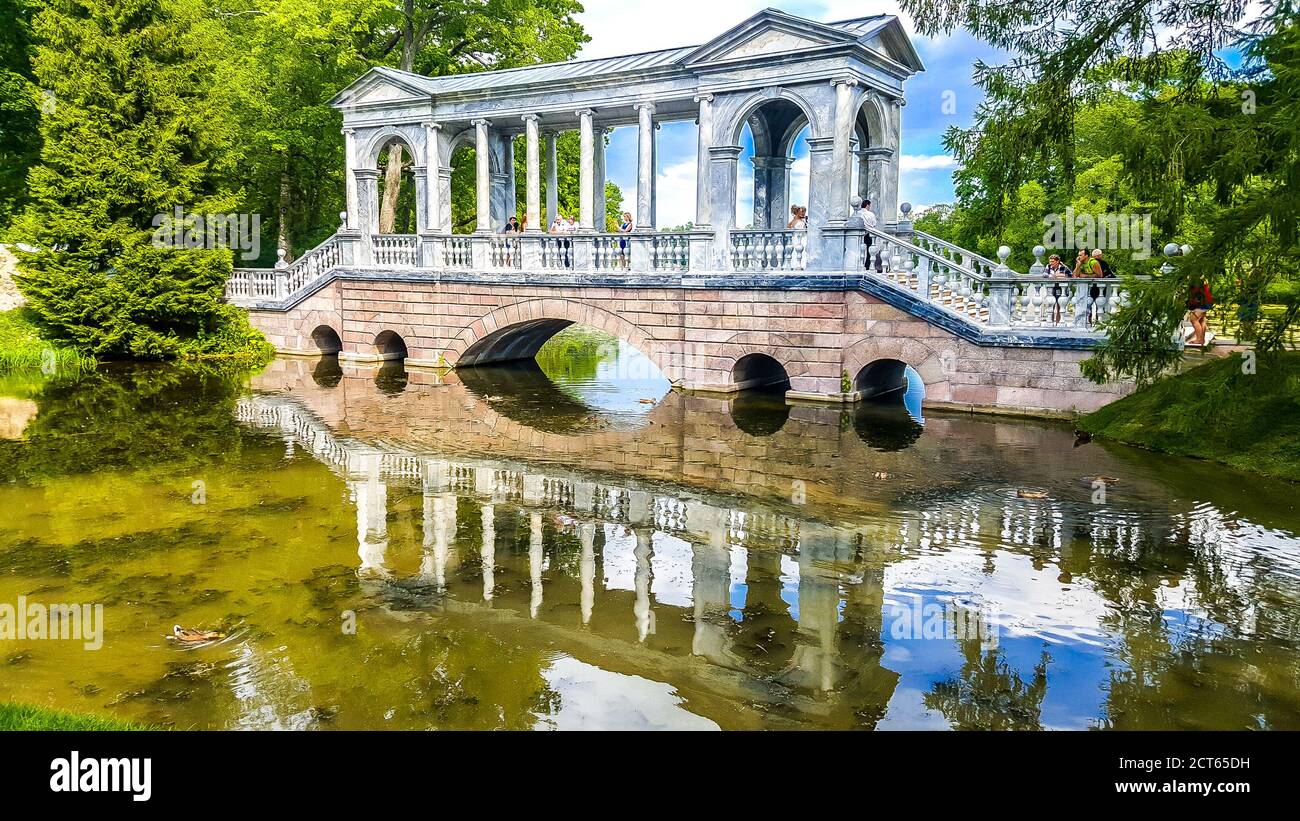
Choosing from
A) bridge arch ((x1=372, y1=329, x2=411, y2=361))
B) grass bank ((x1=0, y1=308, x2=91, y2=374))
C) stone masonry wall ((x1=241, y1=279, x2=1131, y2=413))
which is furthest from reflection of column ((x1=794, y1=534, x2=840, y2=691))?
grass bank ((x1=0, y1=308, x2=91, y2=374))

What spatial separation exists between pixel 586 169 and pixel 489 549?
14.1 meters

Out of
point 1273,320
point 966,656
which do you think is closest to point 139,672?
point 966,656

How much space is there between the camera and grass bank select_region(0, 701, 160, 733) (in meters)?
4.77

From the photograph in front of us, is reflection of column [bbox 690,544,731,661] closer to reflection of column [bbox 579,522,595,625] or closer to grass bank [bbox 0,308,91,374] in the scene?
reflection of column [bbox 579,522,595,625]

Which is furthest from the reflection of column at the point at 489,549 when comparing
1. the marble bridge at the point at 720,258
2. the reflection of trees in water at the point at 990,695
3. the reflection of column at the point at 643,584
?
the marble bridge at the point at 720,258

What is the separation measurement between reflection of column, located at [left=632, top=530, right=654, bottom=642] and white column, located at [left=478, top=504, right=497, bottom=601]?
119 centimetres

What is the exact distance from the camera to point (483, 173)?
2305cm

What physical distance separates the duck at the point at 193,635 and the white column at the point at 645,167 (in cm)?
1452

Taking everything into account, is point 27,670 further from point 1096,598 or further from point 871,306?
point 871,306

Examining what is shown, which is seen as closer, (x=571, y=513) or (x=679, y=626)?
(x=679, y=626)

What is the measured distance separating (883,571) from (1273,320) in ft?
16.8

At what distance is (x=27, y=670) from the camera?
20.4 feet

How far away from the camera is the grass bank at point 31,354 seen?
22875 millimetres

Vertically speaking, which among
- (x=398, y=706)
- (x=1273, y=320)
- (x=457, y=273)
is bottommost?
(x=398, y=706)
